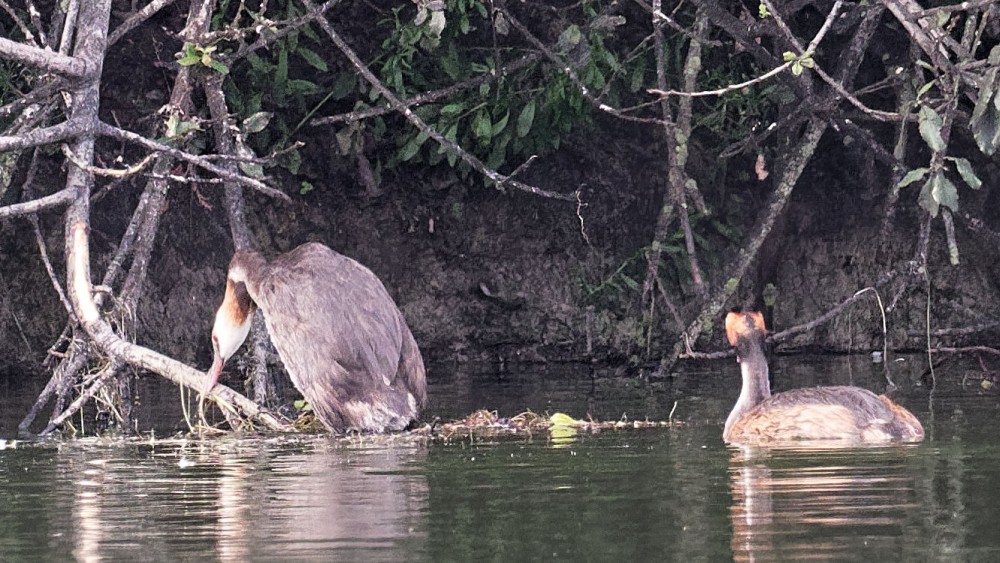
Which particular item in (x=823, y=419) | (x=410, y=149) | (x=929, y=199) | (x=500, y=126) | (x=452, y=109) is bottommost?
(x=823, y=419)

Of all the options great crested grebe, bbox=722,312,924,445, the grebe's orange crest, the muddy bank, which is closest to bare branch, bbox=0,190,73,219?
the muddy bank

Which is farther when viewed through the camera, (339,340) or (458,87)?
(458,87)

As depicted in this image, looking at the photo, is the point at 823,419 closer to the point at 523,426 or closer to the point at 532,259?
the point at 523,426

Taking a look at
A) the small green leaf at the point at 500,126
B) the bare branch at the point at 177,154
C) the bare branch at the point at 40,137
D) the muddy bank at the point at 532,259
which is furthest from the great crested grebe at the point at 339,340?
the muddy bank at the point at 532,259

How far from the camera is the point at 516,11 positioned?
44.4ft

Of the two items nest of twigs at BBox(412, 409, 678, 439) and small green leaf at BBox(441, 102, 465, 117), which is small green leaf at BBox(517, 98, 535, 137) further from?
nest of twigs at BBox(412, 409, 678, 439)

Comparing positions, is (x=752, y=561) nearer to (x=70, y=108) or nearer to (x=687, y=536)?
(x=687, y=536)

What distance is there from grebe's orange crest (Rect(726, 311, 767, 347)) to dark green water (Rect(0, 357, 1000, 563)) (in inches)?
21.2

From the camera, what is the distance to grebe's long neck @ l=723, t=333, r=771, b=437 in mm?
10102

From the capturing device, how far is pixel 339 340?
10156 millimetres

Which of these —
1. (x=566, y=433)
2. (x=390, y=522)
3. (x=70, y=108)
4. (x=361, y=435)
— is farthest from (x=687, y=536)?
(x=70, y=108)

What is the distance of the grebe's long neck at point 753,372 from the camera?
33.1 ft

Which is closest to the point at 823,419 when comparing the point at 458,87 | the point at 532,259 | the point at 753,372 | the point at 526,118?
the point at 753,372

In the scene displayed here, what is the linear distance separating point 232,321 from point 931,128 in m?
4.20
